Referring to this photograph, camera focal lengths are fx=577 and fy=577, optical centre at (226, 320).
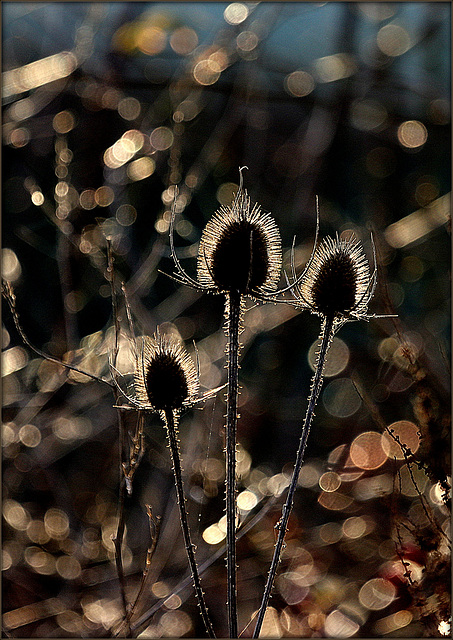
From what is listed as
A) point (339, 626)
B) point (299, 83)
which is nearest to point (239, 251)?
point (339, 626)

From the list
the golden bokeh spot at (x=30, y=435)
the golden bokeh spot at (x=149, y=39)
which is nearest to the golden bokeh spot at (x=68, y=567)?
the golden bokeh spot at (x=30, y=435)

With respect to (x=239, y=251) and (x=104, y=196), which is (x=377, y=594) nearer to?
(x=239, y=251)

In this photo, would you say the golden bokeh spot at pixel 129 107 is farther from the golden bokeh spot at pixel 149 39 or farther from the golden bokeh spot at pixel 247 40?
the golden bokeh spot at pixel 247 40

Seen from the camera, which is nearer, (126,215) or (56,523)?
(56,523)

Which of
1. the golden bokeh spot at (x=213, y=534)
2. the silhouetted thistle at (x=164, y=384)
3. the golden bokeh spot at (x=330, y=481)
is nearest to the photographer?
the silhouetted thistle at (x=164, y=384)

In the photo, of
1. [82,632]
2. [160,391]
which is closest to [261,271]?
[160,391]
